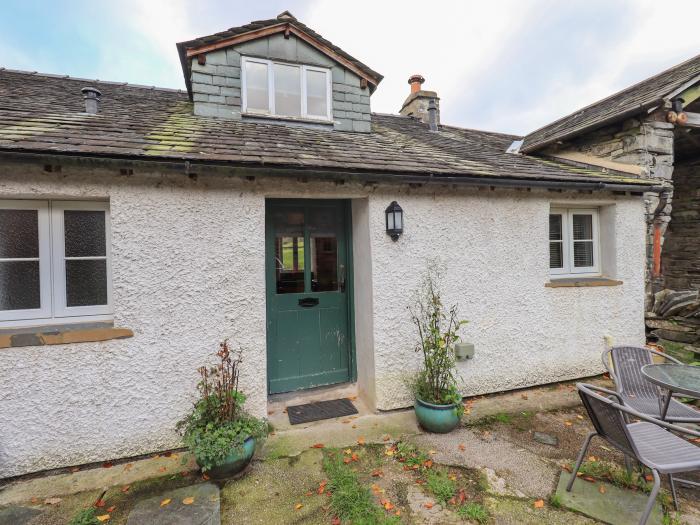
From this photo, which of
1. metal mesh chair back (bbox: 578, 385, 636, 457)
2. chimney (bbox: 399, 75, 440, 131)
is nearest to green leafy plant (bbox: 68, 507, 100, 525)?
metal mesh chair back (bbox: 578, 385, 636, 457)

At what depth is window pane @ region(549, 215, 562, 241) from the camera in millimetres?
5617

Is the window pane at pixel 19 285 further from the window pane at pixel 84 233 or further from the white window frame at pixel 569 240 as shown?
the white window frame at pixel 569 240

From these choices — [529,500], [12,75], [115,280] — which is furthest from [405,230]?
[12,75]

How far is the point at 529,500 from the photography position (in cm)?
284

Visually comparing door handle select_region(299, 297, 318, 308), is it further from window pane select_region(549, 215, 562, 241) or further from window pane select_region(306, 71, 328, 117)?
window pane select_region(549, 215, 562, 241)

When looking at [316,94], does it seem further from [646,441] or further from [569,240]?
[646,441]

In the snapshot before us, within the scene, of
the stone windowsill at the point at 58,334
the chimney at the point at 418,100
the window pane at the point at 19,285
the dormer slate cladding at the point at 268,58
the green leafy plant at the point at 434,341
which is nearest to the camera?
the stone windowsill at the point at 58,334

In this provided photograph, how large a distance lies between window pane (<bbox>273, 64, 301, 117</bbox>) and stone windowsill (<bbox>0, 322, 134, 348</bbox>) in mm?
4378

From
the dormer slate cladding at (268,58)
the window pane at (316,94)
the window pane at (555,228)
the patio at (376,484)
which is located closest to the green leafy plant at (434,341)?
the patio at (376,484)

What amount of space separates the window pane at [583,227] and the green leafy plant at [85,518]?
758 cm

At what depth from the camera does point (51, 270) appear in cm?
350

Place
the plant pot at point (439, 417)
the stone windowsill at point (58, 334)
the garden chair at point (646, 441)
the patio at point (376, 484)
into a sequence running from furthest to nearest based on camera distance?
the plant pot at point (439, 417) → the stone windowsill at point (58, 334) → the patio at point (376, 484) → the garden chair at point (646, 441)

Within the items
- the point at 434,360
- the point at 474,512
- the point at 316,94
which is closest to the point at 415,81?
the point at 316,94

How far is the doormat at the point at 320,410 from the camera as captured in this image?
14.2 feet
